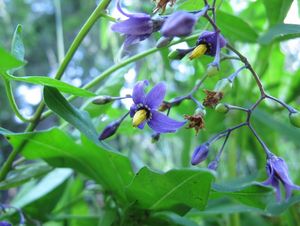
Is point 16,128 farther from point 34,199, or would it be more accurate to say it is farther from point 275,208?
point 275,208

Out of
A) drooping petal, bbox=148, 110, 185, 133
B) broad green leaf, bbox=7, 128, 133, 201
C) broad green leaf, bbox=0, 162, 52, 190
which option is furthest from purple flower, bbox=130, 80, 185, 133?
broad green leaf, bbox=0, 162, 52, 190

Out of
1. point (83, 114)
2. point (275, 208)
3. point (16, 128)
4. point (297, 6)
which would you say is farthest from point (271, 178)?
point (16, 128)

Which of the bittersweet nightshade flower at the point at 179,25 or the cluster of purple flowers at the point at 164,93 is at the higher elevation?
the bittersweet nightshade flower at the point at 179,25

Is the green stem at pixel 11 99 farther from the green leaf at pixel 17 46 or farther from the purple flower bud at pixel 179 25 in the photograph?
the purple flower bud at pixel 179 25

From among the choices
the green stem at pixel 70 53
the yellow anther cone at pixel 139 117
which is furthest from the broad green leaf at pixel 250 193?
the green stem at pixel 70 53

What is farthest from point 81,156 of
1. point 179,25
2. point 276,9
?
point 276,9
